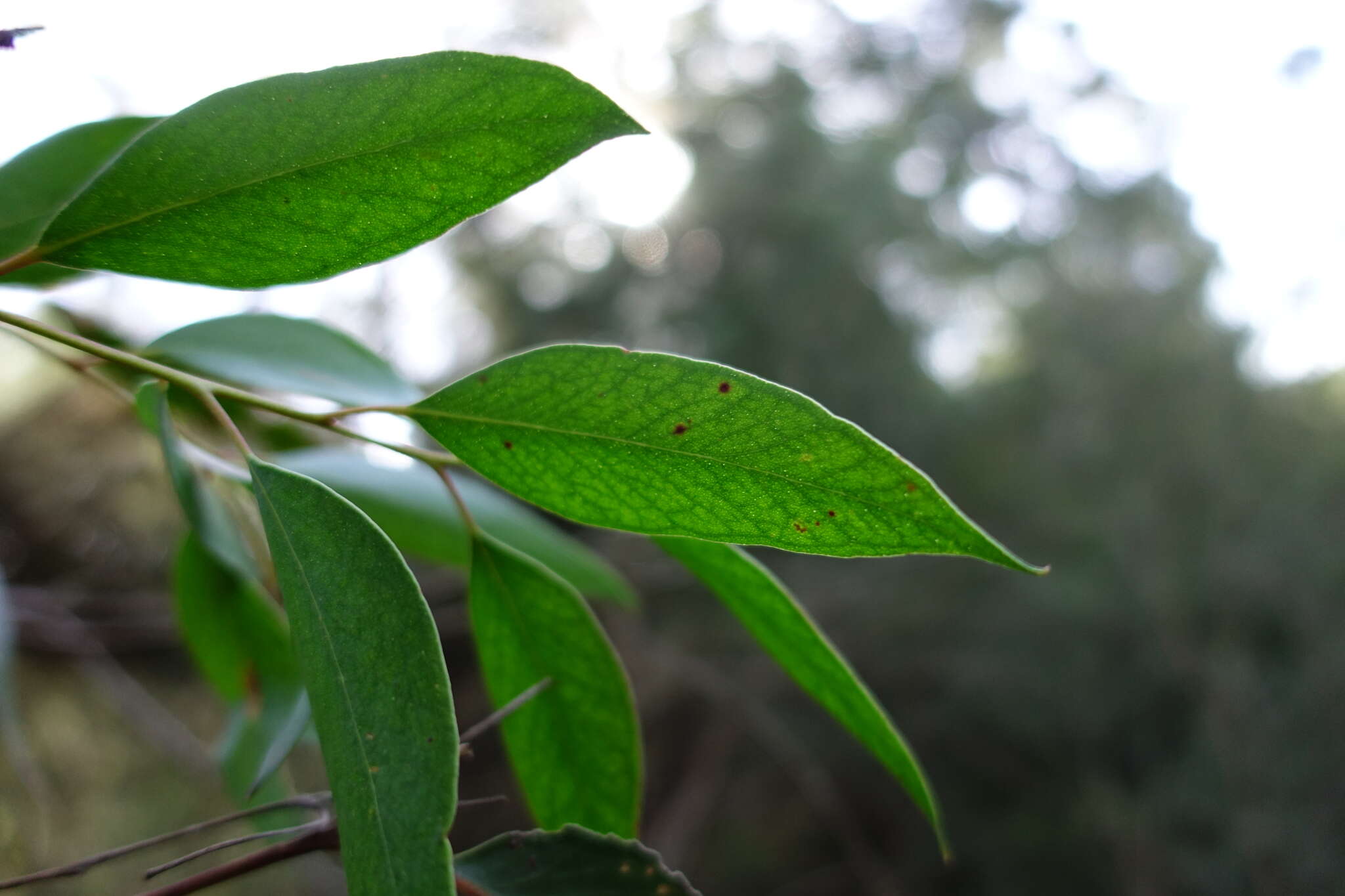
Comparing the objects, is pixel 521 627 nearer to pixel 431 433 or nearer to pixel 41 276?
pixel 431 433

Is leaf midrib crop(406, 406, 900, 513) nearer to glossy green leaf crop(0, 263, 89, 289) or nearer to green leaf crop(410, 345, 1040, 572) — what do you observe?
green leaf crop(410, 345, 1040, 572)

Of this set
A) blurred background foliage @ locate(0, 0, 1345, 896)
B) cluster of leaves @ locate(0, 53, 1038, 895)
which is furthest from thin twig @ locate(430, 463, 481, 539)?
blurred background foliage @ locate(0, 0, 1345, 896)

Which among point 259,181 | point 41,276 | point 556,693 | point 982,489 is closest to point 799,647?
point 556,693

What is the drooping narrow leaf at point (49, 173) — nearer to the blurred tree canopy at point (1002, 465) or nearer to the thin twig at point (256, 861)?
the thin twig at point (256, 861)

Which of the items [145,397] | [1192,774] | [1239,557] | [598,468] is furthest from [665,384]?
[1239,557]

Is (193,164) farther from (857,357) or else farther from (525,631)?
(857,357)

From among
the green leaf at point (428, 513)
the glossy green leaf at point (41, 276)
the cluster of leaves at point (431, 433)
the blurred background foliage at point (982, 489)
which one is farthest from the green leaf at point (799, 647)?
the blurred background foliage at point (982, 489)
